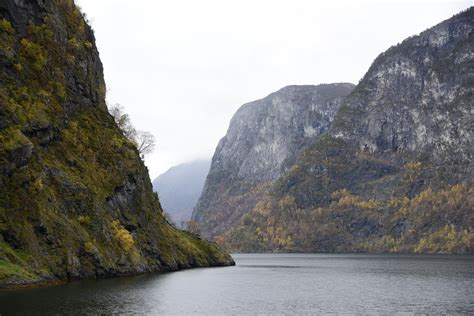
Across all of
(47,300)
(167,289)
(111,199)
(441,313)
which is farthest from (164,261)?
(441,313)

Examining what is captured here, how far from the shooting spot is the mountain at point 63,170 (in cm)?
8969

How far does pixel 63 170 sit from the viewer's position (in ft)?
352

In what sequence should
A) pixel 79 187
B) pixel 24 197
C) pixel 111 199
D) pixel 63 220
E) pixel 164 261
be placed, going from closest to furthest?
1. pixel 24 197
2. pixel 63 220
3. pixel 79 187
4. pixel 111 199
5. pixel 164 261

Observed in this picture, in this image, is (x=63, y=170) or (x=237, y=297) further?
(x=63, y=170)

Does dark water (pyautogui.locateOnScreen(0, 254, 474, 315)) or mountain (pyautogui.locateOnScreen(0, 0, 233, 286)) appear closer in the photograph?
dark water (pyautogui.locateOnScreen(0, 254, 474, 315))

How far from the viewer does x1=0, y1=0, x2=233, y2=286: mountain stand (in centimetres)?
8969

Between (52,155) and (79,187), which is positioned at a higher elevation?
(52,155)

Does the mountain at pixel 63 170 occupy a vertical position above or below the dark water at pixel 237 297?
above

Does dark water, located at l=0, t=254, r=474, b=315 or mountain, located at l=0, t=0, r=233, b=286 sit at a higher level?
mountain, located at l=0, t=0, r=233, b=286

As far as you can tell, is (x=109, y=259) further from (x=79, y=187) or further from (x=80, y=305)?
(x=80, y=305)

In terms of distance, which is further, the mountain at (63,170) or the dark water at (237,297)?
the mountain at (63,170)

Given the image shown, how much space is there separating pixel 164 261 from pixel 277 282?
35.2 meters

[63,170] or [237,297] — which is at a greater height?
[63,170]

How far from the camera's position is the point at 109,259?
356 feet
